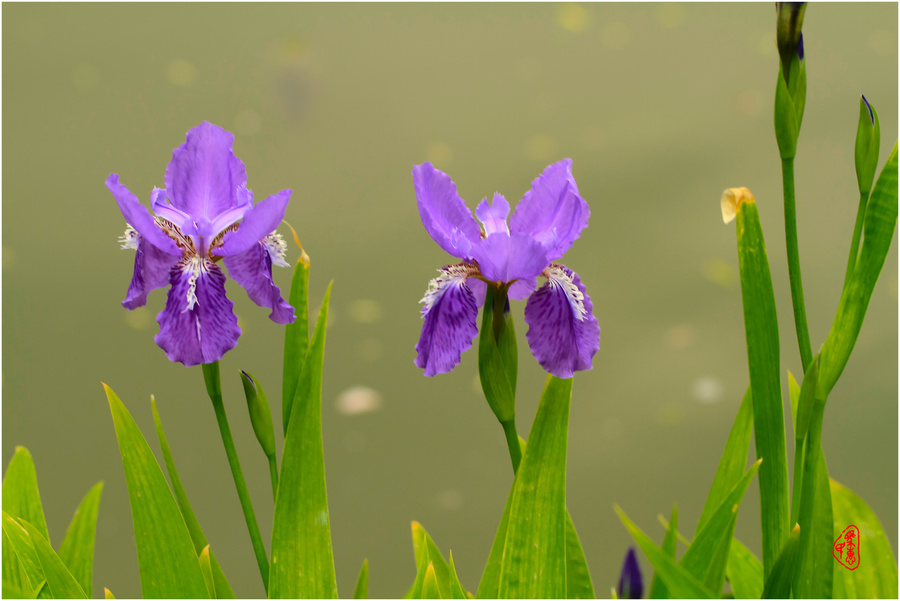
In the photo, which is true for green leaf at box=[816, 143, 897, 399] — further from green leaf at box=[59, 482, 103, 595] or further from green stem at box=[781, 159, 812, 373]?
green leaf at box=[59, 482, 103, 595]

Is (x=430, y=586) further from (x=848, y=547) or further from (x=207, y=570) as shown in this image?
(x=848, y=547)

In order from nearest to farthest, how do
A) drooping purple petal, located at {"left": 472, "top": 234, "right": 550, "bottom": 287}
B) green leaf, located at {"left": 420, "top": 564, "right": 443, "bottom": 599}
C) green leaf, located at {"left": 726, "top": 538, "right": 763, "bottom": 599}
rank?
drooping purple petal, located at {"left": 472, "top": 234, "right": 550, "bottom": 287} → green leaf, located at {"left": 420, "top": 564, "right": 443, "bottom": 599} → green leaf, located at {"left": 726, "top": 538, "right": 763, "bottom": 599}

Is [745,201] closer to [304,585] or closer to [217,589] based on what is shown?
[304,585]

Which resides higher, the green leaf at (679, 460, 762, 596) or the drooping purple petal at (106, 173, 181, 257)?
the drooping purple petal at (106, 173, 181, 257)

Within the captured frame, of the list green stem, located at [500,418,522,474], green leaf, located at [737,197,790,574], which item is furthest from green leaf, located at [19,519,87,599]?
green leaf, located at [737,197,790,574]

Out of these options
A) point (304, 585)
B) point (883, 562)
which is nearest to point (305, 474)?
point (304, 585)

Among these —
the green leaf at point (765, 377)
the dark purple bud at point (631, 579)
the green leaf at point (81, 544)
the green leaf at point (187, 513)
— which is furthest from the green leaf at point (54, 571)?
the green leaf at point (765, 377)

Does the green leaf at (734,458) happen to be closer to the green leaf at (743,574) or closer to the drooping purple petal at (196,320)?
the green leaf at (743,574)
